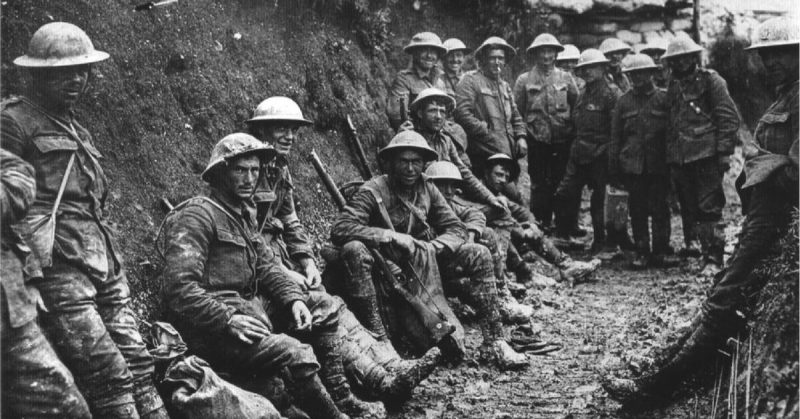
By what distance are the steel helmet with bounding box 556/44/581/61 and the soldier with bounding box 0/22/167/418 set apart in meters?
9.60

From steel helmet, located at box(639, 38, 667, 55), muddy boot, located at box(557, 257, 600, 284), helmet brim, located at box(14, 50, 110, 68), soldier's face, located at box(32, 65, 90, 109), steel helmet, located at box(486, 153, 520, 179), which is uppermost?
helmet brim, located at box(14, 50, 110, 68)

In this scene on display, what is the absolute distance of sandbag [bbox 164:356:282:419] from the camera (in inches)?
181

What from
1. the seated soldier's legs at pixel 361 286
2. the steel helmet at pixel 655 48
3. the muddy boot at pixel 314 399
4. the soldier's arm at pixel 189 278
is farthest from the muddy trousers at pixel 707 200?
the soldier's arm at pixel 189 278

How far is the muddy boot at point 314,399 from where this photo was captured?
204 inches

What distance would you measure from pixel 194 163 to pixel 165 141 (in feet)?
1.07

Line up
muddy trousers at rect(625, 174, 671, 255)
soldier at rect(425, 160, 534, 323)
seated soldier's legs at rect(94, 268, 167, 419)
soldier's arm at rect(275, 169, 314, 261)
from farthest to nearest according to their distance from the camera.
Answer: muddy trousers at rect(625, 174, 671, 255)
soldier at rect(425, 160, 534, 323)
soldier's arm at rect(275, 169, 314, 261)
seated soldier's legs at rect(94, 268, 167, 419)

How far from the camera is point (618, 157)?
1068 centimetres

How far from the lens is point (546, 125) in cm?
1170

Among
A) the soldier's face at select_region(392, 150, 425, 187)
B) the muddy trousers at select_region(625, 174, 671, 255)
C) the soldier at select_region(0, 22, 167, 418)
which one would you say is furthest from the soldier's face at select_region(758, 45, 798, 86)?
the muddy trousers at select_region(625, 174, 671, 255)

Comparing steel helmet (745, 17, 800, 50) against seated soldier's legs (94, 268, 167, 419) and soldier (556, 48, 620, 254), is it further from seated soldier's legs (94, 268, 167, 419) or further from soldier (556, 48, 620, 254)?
soldier (556, 48, 620, 254)

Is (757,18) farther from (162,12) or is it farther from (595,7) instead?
(162,12)

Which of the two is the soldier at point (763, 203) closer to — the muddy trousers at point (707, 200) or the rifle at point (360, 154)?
the muddy trousers at point (707, 200)

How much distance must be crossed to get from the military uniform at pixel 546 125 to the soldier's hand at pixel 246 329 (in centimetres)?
744

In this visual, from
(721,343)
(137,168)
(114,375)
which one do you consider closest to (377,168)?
(137,168)
